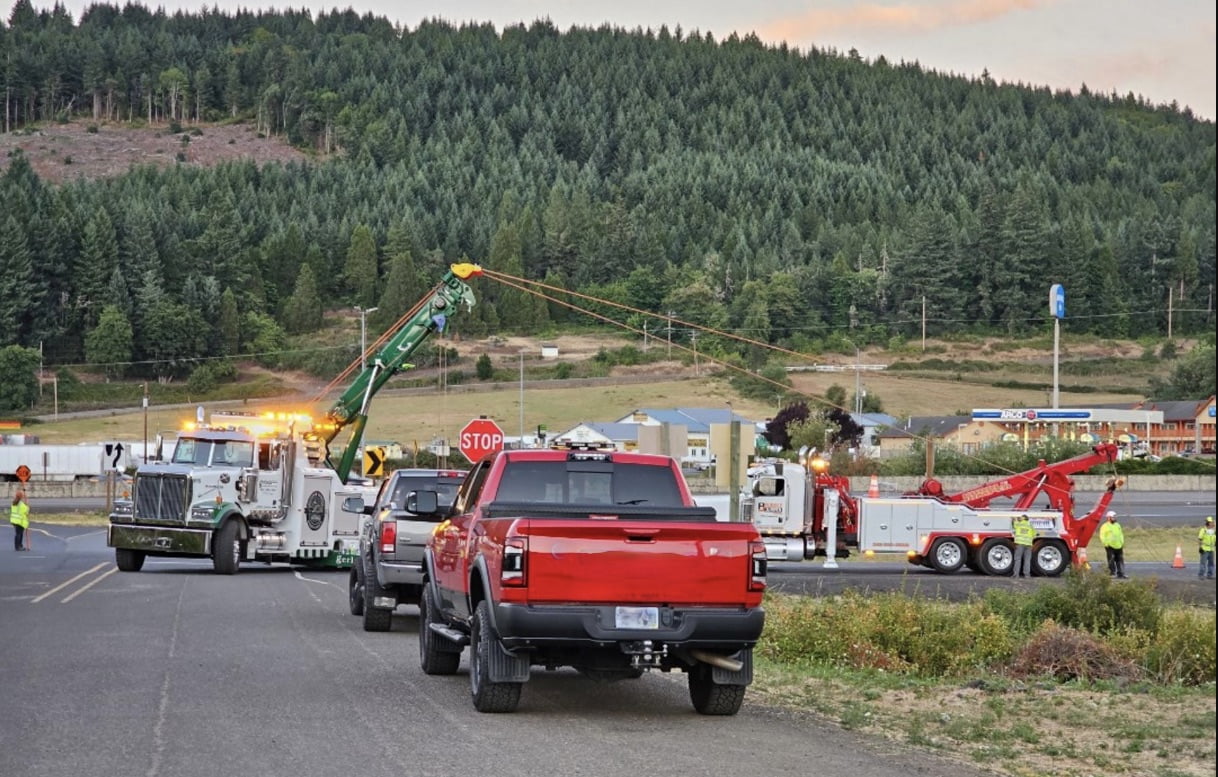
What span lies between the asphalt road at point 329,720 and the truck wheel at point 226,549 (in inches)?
526

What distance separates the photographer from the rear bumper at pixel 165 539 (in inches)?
1366

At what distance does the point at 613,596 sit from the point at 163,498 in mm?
23949

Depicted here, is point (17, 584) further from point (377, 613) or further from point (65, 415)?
point (65, 415)

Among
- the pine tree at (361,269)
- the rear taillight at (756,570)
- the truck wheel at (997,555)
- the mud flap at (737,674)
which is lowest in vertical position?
the truck wheel at (997,555)

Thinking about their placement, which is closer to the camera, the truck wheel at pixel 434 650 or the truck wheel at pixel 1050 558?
the truck wheel at pixel 434 650

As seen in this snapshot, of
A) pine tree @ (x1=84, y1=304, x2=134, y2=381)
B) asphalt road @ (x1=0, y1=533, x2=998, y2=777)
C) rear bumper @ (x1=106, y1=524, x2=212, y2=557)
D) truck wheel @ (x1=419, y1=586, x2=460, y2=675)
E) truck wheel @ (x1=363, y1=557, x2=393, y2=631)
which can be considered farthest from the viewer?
pine tree @ (x1=84, y1=304, x2=134, y2=381)

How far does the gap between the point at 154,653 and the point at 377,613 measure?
3.88 meters

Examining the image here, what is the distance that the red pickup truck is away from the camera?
1268 cm

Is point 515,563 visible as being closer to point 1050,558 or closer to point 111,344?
point 1050,558

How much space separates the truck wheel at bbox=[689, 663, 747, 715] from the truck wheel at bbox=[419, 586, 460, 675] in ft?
8.90

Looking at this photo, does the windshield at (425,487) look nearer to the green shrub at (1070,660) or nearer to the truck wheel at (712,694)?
the green shrub at (1070,660)

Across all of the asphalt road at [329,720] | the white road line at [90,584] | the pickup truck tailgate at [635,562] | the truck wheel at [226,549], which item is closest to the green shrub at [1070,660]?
the asphalt road at [329,720]

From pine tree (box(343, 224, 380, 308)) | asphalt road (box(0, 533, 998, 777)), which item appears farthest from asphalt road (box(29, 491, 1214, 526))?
pine tree (box(343, 224, 380, 308))

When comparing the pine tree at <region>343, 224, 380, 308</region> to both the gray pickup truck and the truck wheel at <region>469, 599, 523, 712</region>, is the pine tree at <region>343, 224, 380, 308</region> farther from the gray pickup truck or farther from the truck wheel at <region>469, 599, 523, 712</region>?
the truck wheel at <region>469, 599, 523, 712</region>
